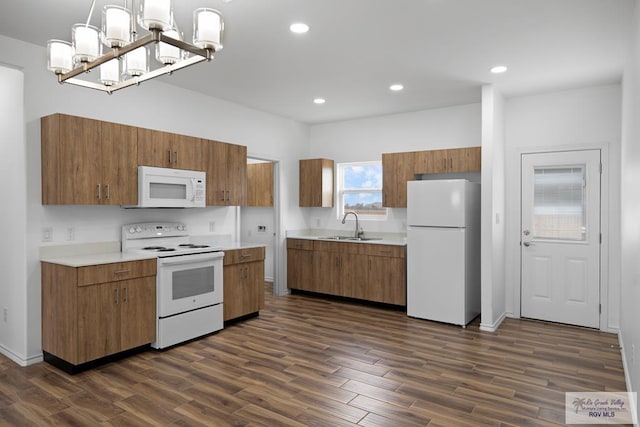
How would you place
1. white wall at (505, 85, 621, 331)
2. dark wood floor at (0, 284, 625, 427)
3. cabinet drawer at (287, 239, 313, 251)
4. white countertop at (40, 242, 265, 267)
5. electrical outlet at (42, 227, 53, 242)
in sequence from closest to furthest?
dark wood floor at (0, 284, 625, 427) → white countertop at (40, 242, 265, 267) → electrical outlet at (42, 227, 53, 242) → white wall at (505, 85, 621, 331) → cabinet drawer at (287, 239, 313, 251)

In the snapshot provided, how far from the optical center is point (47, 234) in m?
3.51

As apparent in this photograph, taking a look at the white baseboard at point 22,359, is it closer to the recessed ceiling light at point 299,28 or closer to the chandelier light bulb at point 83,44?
the chandelier light bulb at point 83,44

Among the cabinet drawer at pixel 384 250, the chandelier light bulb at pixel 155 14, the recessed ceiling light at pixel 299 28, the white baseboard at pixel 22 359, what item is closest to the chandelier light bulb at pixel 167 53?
the chandelier light bulb at pixel 155 14

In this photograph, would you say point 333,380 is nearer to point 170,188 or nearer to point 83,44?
point 170,188

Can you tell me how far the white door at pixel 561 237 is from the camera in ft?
14.8

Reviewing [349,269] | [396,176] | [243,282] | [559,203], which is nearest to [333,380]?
[243,282]

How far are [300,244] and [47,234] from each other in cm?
327

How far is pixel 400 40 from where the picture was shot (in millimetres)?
3324

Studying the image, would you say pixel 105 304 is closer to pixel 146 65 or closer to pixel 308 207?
pixel 146 65

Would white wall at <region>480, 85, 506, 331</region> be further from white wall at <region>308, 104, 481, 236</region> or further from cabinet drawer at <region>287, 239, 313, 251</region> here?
cabinet drawer at <region>287, 239, 313, 251</region>

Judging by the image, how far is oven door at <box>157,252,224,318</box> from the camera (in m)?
3.78

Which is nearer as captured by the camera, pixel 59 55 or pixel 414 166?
pixel 59 55

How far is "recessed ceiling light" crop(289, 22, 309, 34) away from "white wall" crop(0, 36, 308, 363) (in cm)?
113

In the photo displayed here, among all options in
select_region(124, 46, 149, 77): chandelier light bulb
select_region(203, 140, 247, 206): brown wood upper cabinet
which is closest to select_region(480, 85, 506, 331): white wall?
select_region(203, 140, 247, 206): brown wood upper cabinet
